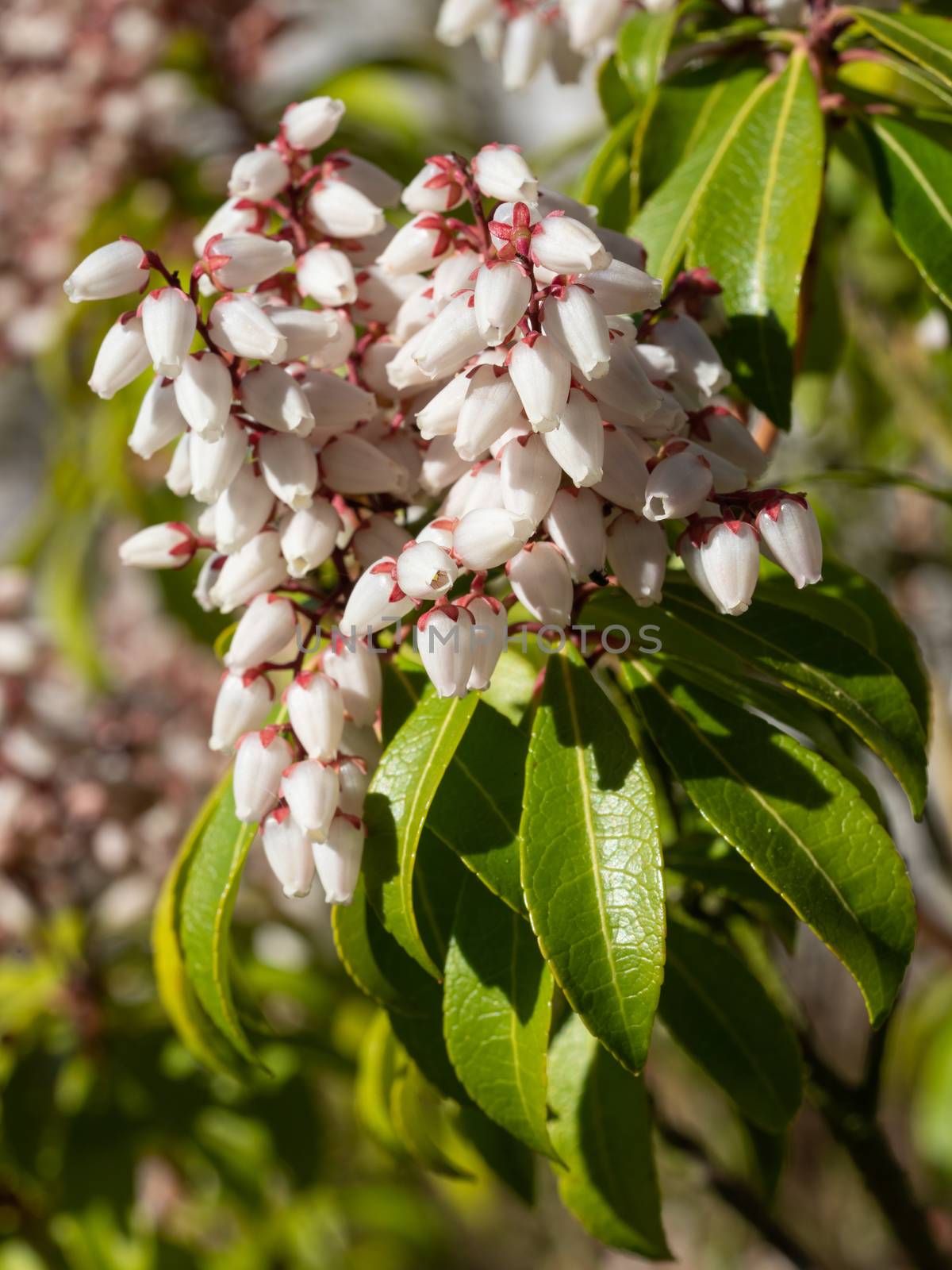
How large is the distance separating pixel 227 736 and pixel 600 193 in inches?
27.1

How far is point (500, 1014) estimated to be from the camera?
3.17 ft

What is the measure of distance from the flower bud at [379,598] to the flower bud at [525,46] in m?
0.85

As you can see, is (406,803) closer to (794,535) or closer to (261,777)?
(261,777)

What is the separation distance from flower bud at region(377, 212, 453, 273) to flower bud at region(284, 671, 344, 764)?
1.05 feet

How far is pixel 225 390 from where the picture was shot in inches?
34.1

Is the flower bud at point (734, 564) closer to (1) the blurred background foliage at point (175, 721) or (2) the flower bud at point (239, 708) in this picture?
(2) the flower bud at point (239, 708)

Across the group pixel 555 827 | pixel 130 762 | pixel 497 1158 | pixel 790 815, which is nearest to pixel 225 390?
pixel 555 827

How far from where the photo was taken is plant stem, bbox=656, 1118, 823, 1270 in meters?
1.53

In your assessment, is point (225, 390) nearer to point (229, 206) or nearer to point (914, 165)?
point (229, 206)

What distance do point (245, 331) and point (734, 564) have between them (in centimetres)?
38

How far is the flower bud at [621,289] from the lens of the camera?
0.80 metres

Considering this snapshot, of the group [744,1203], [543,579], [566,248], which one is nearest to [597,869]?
[543,579]

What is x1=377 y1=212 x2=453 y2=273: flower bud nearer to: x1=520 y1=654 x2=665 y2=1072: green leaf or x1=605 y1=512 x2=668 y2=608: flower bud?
x1=605 y1=512 x2=668 y2=608: flower bud

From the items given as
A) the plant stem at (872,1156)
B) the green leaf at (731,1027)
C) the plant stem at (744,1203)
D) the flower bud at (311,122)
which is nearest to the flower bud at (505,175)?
the flower bud at (311,122)
